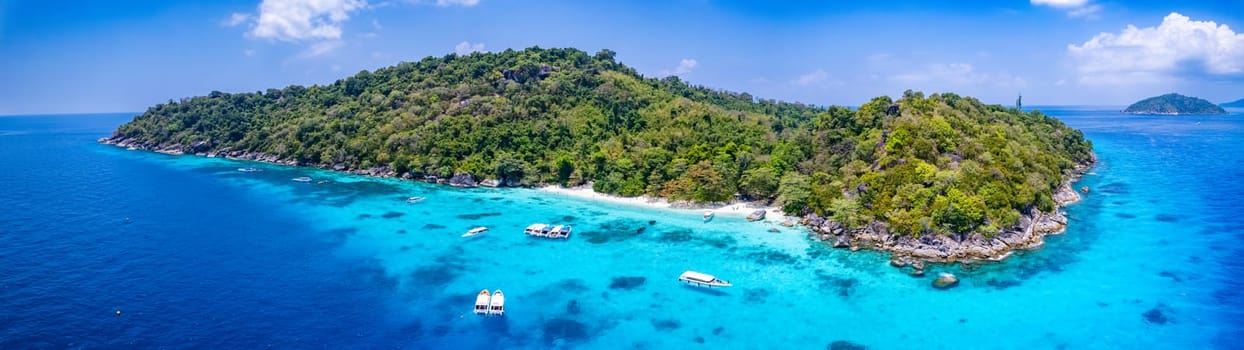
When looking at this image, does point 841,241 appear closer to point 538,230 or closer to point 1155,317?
point 1155,317

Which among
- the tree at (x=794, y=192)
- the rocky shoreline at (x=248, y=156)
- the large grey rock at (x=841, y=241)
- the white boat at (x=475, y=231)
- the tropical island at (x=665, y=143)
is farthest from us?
the rocky shoreline at (x=248, y=156)

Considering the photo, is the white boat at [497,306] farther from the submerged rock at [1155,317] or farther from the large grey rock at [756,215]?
the submerged rock at [1155,317]

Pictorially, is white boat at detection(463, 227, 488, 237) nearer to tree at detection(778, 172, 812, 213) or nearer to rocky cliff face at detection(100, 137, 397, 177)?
tree at detection(778, 172, 812, 213)

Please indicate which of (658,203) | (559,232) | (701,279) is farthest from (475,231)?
(701,279)

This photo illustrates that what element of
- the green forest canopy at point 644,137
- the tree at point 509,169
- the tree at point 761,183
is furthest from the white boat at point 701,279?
the tree at point 509,169

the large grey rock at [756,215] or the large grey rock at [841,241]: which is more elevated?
the large grey rock at [756,215]

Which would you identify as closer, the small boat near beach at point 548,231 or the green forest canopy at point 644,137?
the small boat near beach at point 548,231

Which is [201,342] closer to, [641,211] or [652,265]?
[652,265]
